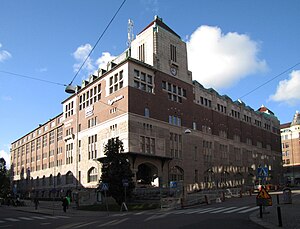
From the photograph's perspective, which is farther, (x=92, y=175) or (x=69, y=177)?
(x=69, y=177)

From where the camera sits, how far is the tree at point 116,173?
1312 inches

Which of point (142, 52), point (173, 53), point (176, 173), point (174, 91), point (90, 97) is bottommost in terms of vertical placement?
point (176, 173)

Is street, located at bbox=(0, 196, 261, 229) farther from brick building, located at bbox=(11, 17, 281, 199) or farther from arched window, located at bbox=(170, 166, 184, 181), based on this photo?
arched window, located at bbox=(170, 166, 184, 181)

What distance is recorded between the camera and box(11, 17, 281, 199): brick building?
48531mm

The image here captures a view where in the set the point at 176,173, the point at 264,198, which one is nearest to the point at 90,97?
the point at 176,173

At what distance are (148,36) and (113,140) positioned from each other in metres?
24.5

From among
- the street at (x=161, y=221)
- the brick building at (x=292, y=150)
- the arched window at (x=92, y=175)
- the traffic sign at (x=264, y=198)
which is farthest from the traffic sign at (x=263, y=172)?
the brick building at (x=292, y=150)

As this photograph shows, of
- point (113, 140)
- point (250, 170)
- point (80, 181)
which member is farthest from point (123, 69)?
point (250, 170)

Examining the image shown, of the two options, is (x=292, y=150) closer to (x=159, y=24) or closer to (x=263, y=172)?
(x=159, y=24)

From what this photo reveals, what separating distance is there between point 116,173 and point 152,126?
1680 centimetres

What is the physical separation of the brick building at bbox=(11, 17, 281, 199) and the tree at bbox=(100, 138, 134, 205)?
32.4 ft

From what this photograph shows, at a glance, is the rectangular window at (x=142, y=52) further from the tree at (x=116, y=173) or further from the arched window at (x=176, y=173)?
the tree at (x=116, y=173)

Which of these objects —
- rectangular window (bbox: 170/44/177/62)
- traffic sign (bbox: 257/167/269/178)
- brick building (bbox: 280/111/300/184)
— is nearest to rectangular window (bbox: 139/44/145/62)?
rectangular window (bbox: 170/44/177/62)

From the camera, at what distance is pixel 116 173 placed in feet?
110
